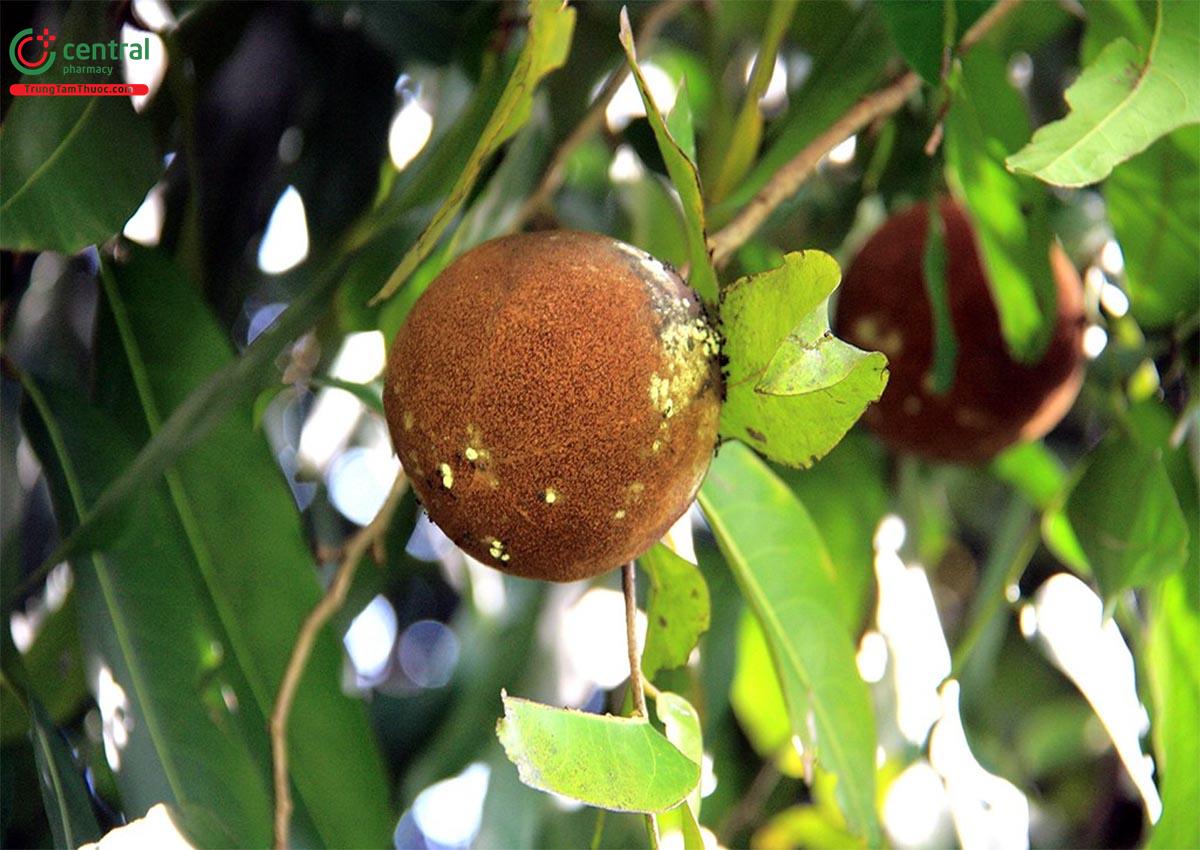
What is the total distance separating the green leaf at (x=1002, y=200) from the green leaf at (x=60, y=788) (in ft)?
2.66

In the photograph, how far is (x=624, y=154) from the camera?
1.52m

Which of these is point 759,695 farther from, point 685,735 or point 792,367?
point 792,367

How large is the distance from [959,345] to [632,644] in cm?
60

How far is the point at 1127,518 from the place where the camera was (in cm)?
108

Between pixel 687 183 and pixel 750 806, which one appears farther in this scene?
pixel 750 806

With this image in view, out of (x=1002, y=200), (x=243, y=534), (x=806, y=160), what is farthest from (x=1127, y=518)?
(x=243, y=534)

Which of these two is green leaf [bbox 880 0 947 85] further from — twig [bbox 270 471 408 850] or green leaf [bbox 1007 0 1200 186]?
twig [bbox 270 471 408 850]

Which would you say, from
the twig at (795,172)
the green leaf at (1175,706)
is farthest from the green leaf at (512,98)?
the green leaf at (1175,706)

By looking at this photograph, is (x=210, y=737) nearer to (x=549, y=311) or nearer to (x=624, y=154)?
(x=549, y=311)

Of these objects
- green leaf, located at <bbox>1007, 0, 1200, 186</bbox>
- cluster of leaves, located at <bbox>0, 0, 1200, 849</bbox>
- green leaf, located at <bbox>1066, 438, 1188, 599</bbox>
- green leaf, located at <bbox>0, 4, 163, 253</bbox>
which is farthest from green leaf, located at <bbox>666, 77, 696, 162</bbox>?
green leaf, located at <bbox>1066, 438, 1188, 599</bbox>

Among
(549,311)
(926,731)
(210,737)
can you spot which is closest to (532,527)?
(549,311)

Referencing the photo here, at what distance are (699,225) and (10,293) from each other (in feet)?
2.10

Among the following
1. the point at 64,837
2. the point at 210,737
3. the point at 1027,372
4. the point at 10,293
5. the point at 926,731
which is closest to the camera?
the point at 64,837

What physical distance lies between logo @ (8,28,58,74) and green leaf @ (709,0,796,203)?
531 mm
